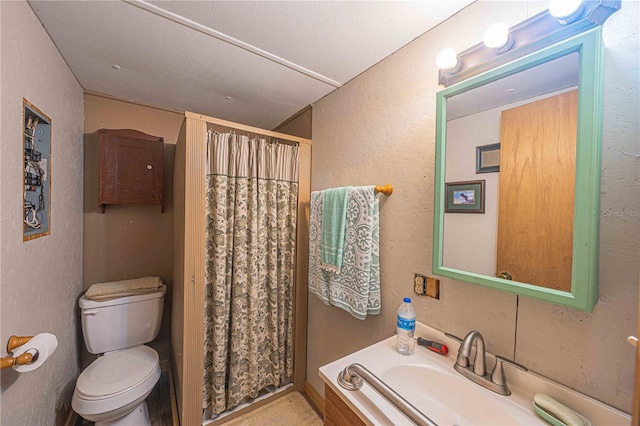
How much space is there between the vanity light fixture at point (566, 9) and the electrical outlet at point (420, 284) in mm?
945

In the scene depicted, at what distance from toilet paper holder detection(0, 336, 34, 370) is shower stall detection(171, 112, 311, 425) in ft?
1.94

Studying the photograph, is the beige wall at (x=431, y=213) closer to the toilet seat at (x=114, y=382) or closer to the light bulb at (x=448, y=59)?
the light bulb at (x=448, y=59)

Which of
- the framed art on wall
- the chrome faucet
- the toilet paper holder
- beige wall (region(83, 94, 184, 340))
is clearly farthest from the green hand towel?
beige wall (region(83, 94, 184, 340))

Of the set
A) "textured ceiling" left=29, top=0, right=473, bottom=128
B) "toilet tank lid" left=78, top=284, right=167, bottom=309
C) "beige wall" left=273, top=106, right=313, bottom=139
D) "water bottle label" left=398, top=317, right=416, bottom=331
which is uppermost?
"textured ceiling" left=29, top=0, right=473, bottom=128

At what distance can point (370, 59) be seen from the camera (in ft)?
4.21

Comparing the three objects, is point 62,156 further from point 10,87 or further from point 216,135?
point 216,135

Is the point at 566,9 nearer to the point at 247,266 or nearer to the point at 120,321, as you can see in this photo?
the point at 247,266

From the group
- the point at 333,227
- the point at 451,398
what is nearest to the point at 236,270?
the point at 333,227

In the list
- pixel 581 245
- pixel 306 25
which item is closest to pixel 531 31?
pixel 581 245

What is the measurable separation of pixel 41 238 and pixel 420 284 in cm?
176

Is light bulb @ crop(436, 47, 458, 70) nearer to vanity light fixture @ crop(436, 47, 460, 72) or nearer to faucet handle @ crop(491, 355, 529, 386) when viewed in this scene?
vanity light fixture @ crop(436, 47, 460, 72)

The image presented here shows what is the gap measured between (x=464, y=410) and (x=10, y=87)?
194 centimetres

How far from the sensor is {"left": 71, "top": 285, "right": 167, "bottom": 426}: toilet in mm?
1273

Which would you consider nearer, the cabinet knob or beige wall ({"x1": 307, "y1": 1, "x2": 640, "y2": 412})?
beige wall ({"x1": 307, "y1": 1, "x2": 640, "y2": 412})
